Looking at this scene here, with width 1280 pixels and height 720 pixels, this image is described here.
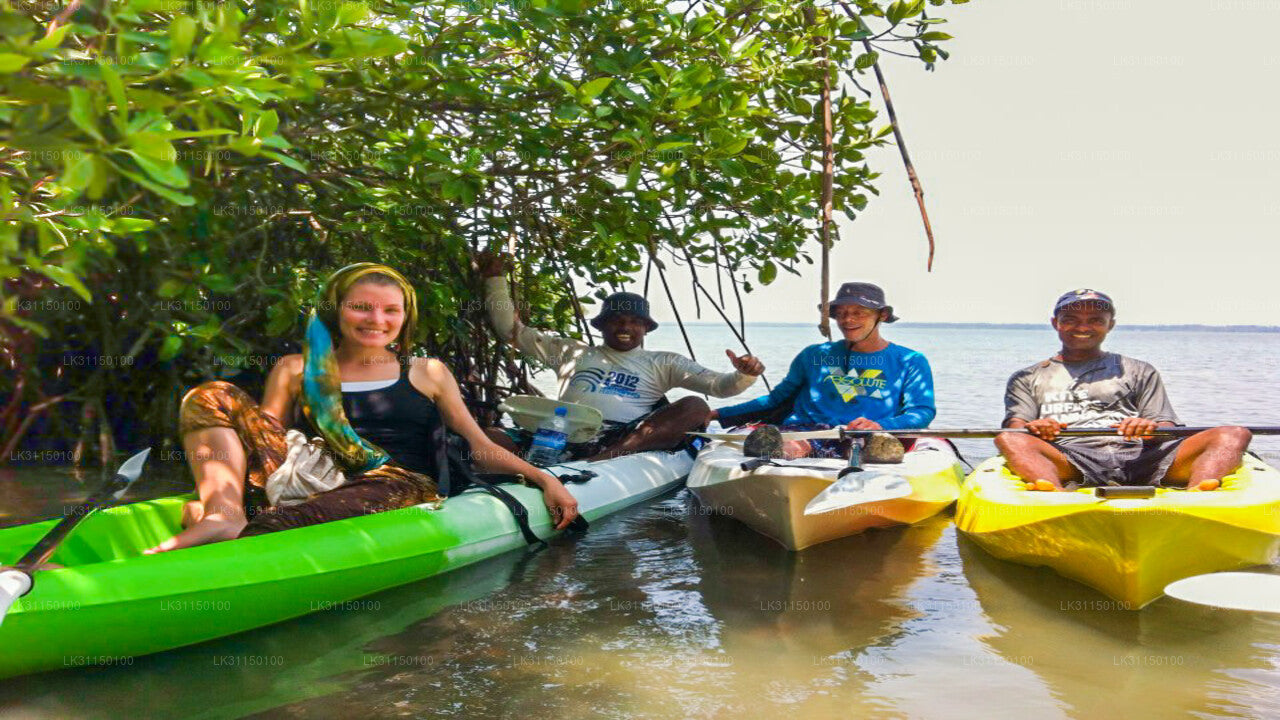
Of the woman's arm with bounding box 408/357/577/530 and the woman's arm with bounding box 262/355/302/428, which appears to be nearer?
the woman's arm with bounding box 262/355/302/428

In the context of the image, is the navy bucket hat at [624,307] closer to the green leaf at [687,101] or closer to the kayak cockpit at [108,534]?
the green leaf at [687,101]

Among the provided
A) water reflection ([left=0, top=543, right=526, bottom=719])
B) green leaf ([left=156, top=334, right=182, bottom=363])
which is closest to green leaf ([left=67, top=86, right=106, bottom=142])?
water reflection ([left=0, top=543, right=526, bottom=719])

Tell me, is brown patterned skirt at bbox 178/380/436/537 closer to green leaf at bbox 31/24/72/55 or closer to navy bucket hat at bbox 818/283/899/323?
green leaf at bbox 31/24/72/55

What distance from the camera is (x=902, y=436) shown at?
17.8ft

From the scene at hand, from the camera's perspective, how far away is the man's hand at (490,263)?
262 inches

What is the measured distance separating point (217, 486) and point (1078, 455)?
3.78 metres

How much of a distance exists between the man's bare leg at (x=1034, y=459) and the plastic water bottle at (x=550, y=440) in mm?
2407

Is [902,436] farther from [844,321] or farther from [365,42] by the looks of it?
[365,42]

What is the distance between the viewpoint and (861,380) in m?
5.69

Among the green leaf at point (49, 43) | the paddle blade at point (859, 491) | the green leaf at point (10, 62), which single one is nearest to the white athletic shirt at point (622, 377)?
the paddle blade at point (859, 491)

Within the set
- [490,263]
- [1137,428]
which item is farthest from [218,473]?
[1137,428]

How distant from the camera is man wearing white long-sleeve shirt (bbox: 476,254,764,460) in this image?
6.23m

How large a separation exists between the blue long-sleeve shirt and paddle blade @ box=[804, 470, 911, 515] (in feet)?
2.47

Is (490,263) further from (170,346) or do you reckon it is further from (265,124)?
(265,124)
